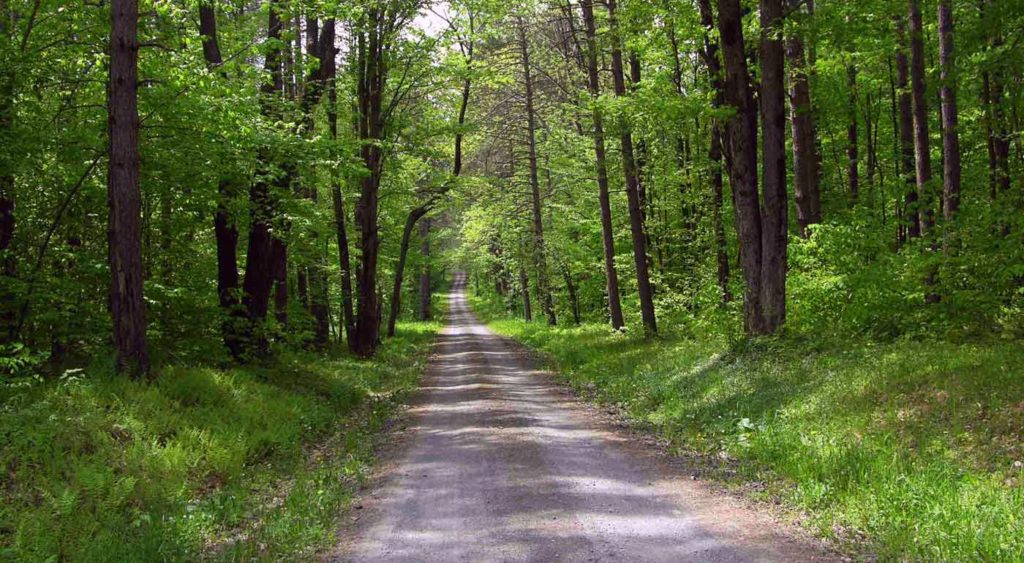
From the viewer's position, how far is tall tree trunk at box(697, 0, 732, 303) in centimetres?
1517

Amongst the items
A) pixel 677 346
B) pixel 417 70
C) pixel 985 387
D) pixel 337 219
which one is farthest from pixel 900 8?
pixel 337 219

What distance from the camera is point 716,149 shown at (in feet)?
65.7

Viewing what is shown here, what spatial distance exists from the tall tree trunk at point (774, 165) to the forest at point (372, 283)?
0.06 meters

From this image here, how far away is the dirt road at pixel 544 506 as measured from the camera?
5.34m

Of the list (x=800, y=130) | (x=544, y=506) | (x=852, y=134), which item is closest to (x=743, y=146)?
(x=800, y=130)

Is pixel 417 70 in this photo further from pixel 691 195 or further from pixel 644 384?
pixel 644 384

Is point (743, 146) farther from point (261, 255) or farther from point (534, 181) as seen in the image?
point (534, 181)

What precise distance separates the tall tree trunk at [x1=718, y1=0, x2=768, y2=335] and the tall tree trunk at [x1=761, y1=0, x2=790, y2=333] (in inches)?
21.1

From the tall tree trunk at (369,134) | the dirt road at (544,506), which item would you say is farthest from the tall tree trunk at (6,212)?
the tall tree trunk at (369,134)

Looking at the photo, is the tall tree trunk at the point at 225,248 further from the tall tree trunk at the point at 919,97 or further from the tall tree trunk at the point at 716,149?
the tall tree trunk at the point at 919,97

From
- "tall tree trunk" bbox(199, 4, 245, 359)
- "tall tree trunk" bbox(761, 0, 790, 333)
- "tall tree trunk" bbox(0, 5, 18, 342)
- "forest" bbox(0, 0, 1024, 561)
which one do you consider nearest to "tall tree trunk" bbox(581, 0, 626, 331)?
"forest" bbox(0, 0, 1024, 561)

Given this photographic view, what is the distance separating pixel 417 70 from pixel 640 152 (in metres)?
8.37

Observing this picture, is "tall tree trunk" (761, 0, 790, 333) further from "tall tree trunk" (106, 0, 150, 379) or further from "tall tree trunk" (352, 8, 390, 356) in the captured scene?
"tall tree trunk" (352, 8, 390, 356)

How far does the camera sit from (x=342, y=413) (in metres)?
12.8
